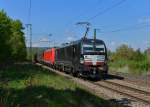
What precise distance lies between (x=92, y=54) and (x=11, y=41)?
62057mm

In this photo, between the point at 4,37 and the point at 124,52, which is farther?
the point at 124,52

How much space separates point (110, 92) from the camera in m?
23.9

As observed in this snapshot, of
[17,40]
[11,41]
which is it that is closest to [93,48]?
[11,41]

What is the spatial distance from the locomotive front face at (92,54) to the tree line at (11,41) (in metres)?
36.0

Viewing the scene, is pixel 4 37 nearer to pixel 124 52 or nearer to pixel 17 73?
pixel 124 52

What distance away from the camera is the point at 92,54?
3300 cm

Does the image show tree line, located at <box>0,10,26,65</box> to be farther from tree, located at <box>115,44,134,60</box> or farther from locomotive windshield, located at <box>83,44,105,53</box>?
locomotive windshield, located at <box>83,44,105,53</box>

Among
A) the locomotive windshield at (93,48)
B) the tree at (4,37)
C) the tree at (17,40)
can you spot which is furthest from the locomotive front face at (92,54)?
the tree at (17,40)

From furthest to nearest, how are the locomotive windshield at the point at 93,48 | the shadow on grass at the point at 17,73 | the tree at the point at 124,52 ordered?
the tree at the point at 124,52 < the locomotive windshield at the point at 93,48 < the shadow on grass at the point at 17,73

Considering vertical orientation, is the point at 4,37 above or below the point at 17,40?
below

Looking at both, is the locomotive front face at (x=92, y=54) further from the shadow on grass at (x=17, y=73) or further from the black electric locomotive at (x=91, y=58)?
the shadow on grass at (x=17, y=73)

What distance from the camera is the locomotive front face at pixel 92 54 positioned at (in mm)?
32781

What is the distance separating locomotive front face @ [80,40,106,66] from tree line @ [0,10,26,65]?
3596 cm

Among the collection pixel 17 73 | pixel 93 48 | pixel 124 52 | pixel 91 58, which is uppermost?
pixel 124 52
